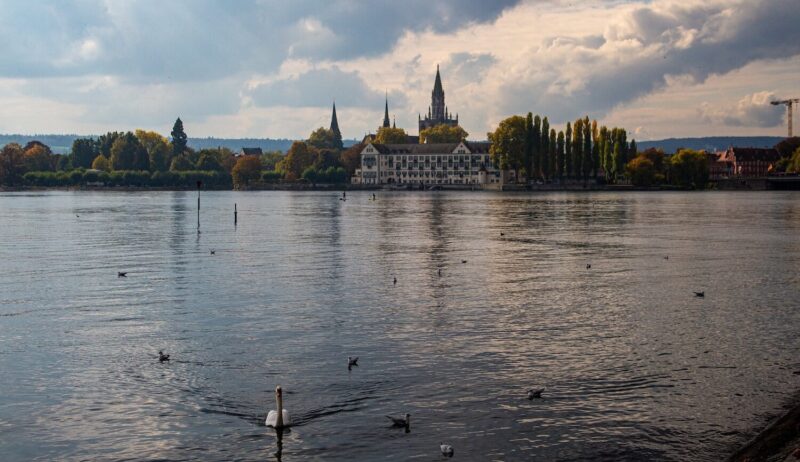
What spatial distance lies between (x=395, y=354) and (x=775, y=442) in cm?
1302

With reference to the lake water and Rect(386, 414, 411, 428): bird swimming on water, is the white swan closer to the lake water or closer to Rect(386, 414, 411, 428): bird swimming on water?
the lake water

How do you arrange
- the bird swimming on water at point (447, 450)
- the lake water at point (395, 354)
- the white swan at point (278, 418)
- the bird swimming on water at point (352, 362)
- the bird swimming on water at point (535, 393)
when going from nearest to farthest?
1. the bird swimming on water at point (447, 450)
2. the lake water at point (395, 354)
3. the white swan at point (278, 418)
4. the bird swimming on water at point (535, 393)
5. the bird swimming on water at point (352, 362)

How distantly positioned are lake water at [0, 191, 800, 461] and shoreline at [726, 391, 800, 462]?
52 centimetres

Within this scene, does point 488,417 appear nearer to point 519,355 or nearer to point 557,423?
point 557,423

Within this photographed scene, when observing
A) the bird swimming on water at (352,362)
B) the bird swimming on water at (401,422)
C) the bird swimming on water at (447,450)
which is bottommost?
the bird swimming on water at (447,450)

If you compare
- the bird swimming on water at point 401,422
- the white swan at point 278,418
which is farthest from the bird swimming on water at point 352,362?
the bird swimming on water at point 401,422

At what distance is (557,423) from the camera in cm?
2259

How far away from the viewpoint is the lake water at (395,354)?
2161 cm

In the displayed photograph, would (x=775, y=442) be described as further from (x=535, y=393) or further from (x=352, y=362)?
(x=352, y=362)

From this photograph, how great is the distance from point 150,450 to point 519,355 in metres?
13.1

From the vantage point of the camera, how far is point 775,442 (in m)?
19.6

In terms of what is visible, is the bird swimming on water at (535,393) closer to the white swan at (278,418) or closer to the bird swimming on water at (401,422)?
the bird swimming on water at (401,422)

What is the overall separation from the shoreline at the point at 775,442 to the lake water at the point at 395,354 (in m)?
0.52

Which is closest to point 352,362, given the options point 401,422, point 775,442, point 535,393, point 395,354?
point 395,354
